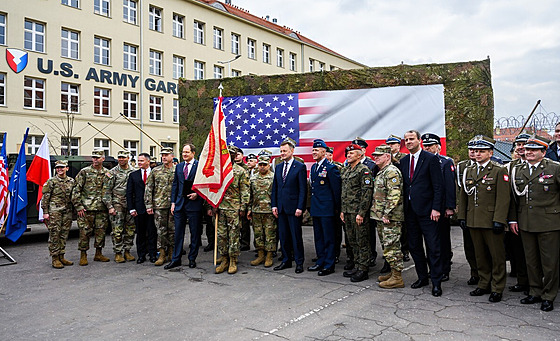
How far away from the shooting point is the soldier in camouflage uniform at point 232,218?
6.48 m

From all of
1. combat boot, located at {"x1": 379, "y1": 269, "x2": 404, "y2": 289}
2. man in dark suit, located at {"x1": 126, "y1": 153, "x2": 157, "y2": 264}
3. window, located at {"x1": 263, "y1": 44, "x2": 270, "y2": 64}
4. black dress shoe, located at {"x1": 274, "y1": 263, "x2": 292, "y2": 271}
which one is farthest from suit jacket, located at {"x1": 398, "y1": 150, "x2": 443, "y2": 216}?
window, located at {"x1": 263, "y1": 44, "x2": 270, "y2": 64}

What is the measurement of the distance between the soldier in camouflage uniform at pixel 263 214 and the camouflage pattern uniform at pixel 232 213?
0.26 metres

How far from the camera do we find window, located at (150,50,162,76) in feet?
88.1

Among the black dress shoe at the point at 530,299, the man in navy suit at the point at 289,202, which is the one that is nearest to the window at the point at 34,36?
the man in navy suit at the point at 289,202

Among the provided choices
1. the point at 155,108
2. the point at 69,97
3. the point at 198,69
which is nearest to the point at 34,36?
the point at 69,97

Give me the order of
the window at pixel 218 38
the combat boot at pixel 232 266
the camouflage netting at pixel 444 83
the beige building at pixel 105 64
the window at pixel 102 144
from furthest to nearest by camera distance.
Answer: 1. the window at pixel 218 38
2. the window at pixel 102 144
3. the beige building at pixel 105 64
4. the camouflage netting at pixel 444 83
5. the combat boot at pixel 232 266

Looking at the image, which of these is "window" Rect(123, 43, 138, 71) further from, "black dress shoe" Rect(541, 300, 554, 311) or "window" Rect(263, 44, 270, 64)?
"black dress shoe" Rect(541, 300, 554, 311)

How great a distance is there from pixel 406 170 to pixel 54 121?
70.5 ft

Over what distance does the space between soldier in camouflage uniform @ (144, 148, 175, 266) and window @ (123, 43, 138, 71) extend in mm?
20666

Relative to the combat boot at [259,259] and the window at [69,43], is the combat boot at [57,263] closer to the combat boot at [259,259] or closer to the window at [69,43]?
the combat boot at [259,259]

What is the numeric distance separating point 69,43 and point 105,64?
214 cm

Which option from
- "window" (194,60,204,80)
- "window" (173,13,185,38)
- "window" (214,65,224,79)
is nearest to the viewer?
"window" (173,13,185,38)

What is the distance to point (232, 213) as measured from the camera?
653 cm

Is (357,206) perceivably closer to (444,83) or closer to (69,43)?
(444,83)
